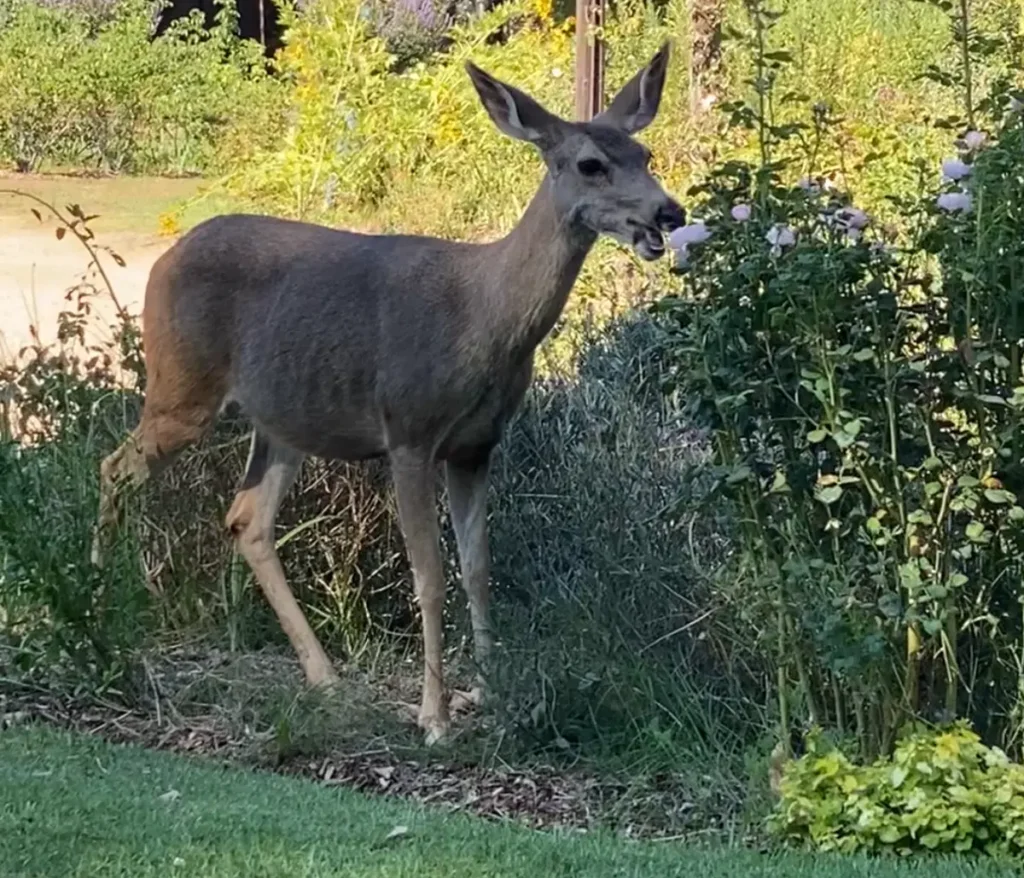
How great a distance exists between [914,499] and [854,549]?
0.87ft

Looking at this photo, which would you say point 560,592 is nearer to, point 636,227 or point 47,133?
point 636,227

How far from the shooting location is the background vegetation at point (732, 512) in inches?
217

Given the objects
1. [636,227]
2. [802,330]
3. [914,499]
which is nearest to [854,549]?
[914,499]

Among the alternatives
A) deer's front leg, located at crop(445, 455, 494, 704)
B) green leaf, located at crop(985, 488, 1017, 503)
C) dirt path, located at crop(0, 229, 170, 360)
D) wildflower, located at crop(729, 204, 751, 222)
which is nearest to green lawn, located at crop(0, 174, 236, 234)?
dirt path, located at crop(0, 229, 170, 360)

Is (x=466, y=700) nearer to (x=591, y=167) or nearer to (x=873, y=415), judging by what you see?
(x=591, y=167)

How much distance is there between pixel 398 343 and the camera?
23.6ft

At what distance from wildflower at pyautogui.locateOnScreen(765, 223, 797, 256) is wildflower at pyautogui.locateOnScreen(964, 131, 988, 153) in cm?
55

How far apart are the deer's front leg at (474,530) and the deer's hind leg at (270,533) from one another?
23.5 inches

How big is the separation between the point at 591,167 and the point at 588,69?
688 cm

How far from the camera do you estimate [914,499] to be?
5.66 m

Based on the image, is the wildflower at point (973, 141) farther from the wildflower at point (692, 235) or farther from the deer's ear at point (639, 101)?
the deer's ear at point (639, 101)

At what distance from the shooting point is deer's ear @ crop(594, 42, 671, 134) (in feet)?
23.5

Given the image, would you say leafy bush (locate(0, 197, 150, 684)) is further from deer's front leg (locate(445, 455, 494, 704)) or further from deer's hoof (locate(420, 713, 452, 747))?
deer's front leg (locate(445, 455, 494, 704))

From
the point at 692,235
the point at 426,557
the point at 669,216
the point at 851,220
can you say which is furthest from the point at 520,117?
the point at 851,220
